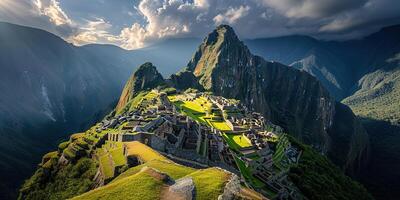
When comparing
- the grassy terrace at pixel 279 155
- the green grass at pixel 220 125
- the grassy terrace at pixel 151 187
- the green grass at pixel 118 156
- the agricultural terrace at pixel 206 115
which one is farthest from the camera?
the agricultural terrace at pixel 206 115

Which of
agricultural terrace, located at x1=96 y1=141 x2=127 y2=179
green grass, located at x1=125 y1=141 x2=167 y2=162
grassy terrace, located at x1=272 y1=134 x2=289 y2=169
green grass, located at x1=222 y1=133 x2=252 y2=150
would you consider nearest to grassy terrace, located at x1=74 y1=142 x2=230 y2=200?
green grass, located at x1=125 y1=141 x2=167 y2=162

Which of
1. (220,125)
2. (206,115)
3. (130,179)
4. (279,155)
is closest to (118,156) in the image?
(130,179)

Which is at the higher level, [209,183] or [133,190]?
[133,190]

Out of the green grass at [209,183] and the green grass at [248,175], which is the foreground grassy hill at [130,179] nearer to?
the green grass at [209,183]

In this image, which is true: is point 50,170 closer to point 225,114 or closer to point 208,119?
point 208,119

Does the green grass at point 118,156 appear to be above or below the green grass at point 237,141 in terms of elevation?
above

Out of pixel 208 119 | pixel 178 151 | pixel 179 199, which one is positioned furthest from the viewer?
pixel 208 119

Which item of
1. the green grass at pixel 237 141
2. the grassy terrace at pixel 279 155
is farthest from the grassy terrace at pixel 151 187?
the grassy terrace at pixel 279 155

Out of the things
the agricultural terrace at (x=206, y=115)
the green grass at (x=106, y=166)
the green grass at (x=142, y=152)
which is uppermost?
the agricultural terrace at (x=206, y=115)

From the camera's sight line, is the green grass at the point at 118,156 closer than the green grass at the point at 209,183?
No

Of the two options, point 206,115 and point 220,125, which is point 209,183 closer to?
point 220,125

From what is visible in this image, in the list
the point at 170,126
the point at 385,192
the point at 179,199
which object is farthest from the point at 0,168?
the point at 385,192
